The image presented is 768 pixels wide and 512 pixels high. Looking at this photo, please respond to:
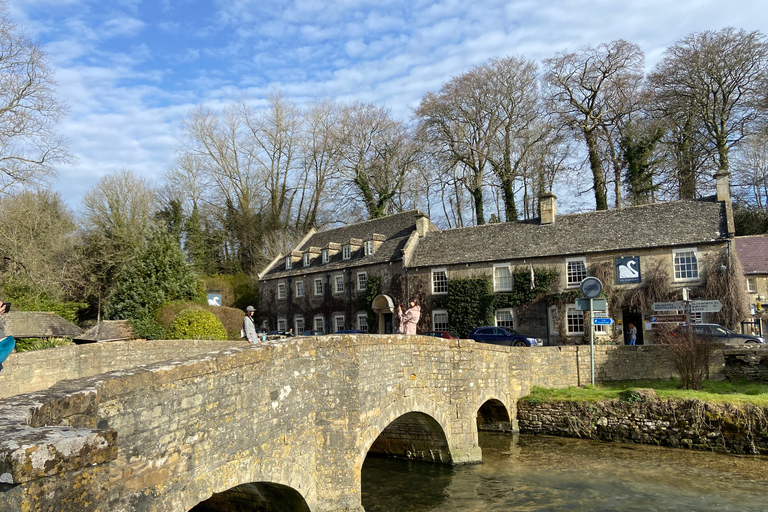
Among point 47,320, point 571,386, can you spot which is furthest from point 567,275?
point 47,320

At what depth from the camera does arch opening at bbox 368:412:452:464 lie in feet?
52.3

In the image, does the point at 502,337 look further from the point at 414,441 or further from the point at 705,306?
the point at 414,441

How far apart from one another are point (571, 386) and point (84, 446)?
21.3m

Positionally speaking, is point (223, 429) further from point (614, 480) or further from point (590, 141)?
point (590, 141)

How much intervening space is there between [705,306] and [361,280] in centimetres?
1991

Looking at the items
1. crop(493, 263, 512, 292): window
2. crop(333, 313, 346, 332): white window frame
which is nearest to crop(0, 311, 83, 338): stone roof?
crop(333, 313, 346, 332): white window frame

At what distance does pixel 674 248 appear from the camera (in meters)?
26.7

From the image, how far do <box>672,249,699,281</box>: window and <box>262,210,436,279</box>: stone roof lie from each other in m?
14.6

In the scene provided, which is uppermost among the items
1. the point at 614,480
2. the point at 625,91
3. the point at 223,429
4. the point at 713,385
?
the point at 625,91

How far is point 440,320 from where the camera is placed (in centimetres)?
3195

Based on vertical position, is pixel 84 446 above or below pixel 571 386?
above

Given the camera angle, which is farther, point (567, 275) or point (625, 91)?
point (625, 91)

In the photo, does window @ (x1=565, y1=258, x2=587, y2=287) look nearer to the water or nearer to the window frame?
the window frame

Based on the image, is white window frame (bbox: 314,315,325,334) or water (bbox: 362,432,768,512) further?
white window frame (bbox: 314,315,325,334)
